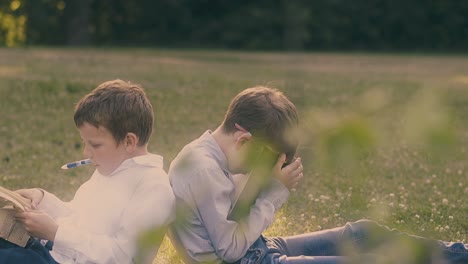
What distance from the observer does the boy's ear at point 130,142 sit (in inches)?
132

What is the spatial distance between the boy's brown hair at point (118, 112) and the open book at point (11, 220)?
1.36 feet

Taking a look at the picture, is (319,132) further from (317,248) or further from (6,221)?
(317,248)

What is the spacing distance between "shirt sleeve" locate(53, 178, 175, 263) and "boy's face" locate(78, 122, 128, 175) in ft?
0.73

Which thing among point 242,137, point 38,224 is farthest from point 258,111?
point 38,224

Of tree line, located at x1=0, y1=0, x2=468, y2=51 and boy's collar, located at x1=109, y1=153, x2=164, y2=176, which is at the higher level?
boy's collar, located at x1=109, y1=153, x2=164, y2=176

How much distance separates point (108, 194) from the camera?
327 centimetres

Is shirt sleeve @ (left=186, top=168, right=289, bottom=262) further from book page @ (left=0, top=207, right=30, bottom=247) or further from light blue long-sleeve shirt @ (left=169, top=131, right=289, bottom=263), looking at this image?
book page @ (left=0, top=207, right=30, bottom=247)

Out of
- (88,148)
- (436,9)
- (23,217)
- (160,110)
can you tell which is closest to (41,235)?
(23,217)

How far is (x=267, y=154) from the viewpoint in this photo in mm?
1132

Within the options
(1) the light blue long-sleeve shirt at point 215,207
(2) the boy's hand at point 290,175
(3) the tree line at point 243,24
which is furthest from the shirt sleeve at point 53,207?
(3) the tree line at point 243,24

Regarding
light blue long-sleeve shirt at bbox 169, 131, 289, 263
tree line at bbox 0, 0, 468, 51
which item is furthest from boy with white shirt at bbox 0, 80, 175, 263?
tree line at bbox 0, 0, 468, 51

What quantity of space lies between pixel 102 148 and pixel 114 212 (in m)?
0.27

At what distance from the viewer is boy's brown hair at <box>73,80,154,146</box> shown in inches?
130

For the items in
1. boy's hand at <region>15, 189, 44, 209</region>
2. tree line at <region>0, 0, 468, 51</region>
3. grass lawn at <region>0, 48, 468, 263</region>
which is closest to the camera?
grass lawn at <region>0, 48, 468, 263</region>
